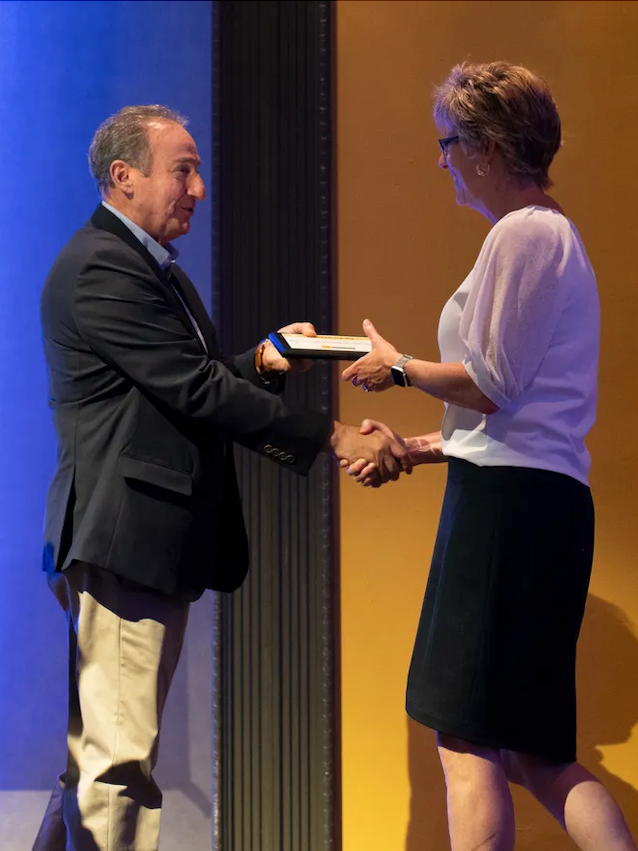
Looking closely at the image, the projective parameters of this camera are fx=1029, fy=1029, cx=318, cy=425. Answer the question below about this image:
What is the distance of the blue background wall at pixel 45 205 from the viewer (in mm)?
2748

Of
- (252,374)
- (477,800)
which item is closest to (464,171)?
(252,374)

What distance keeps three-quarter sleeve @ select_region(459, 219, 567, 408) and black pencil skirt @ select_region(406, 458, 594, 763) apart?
163 millimetres

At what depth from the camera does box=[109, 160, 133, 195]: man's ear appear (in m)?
2.15

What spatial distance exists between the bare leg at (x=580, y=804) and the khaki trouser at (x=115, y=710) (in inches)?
27.8

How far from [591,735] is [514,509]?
1229 millimetres

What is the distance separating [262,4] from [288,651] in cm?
174

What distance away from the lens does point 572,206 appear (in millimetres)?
2721

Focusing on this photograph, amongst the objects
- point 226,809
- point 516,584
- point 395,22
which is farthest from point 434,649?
point 395,22

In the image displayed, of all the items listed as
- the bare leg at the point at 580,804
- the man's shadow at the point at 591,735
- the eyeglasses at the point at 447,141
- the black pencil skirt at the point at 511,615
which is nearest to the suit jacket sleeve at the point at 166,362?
the black pencil skirt at the point at 511,615

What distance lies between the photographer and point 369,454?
7.07ft

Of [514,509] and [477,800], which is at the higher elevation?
[514,509]

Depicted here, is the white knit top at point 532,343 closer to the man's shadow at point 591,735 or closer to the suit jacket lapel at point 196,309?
the suit jacket lapel at point 196,309

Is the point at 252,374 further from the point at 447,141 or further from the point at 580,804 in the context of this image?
the point at 580,804

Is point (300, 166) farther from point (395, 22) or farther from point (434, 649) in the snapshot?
point (434, 649)
